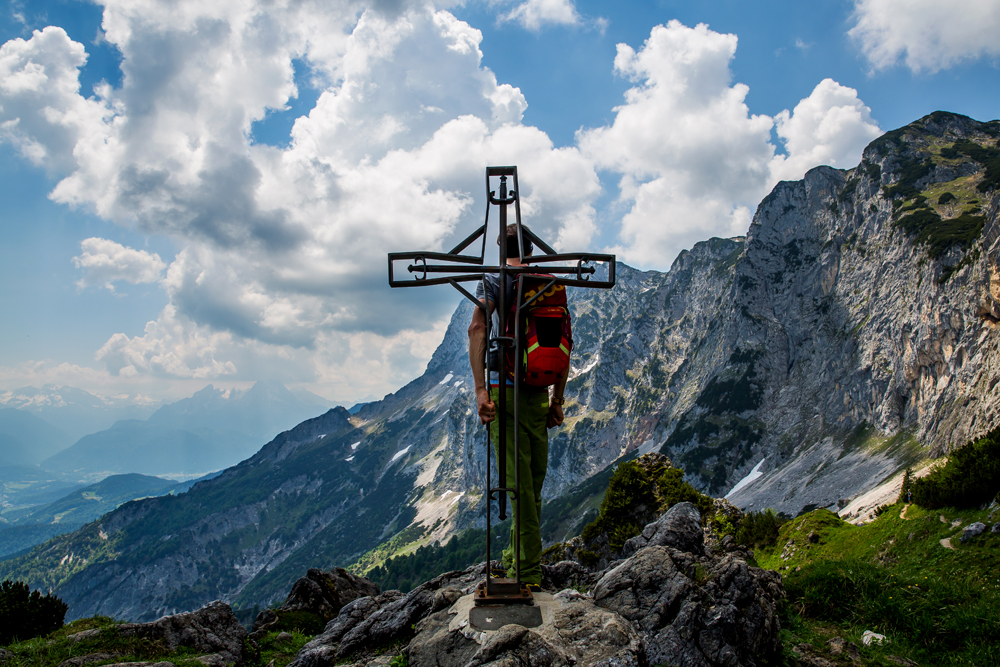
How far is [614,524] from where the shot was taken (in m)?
21.5

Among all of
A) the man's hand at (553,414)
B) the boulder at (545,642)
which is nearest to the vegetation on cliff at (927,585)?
the boulder at (545,642)

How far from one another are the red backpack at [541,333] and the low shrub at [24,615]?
12.0m

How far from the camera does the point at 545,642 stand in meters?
6.17

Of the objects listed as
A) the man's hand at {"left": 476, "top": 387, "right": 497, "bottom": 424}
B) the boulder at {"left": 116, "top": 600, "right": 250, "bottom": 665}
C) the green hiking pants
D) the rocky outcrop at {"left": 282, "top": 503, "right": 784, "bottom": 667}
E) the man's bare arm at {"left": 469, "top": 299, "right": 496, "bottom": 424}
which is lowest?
the boulder at {"left": 116, "top": 600, "right": 250, "bottom": 665}

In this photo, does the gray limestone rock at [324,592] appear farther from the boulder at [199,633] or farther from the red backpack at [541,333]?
the red backpack at [541,333]

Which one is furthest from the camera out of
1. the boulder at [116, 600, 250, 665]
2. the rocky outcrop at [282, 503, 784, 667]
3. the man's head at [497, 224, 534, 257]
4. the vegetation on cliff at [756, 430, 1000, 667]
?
the boulder at [116, 600, 250, 665]

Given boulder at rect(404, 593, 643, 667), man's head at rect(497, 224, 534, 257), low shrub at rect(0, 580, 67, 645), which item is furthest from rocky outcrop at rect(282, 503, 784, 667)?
low shrub at rect(0, 580, 67, 645)

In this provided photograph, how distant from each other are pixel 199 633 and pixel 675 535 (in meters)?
10.6

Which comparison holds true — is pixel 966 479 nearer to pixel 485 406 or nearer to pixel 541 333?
pixel 541 333

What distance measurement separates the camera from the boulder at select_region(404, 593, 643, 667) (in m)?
5.96

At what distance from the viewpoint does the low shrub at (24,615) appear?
10.8 meters

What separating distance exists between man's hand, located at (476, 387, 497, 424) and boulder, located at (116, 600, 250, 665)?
743cm

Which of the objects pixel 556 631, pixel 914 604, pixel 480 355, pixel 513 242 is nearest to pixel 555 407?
pixel 480 355

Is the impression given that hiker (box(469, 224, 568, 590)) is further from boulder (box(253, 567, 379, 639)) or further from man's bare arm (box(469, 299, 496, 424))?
boulder (box(253, 567, 379, 639))
